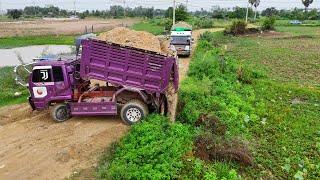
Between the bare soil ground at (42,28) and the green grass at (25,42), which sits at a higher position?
the bare soil ground at (42,28)

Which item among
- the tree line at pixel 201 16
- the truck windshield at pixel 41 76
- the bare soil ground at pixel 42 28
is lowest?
the truck windshield at pixel 41 76

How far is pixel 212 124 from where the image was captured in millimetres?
13750

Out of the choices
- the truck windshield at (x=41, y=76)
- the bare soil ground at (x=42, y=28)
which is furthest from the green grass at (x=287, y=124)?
the bare soil ground at (x=42, y=28)

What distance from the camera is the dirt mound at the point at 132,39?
45.6ft

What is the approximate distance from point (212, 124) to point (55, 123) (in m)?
5.70

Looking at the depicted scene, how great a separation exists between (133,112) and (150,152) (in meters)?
3.85

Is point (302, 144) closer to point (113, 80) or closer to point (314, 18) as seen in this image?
point (113, 80)

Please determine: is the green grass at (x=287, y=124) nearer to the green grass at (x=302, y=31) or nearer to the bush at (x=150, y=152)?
the bush at (x=150, y=152)

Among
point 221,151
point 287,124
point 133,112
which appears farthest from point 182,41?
point 221,151

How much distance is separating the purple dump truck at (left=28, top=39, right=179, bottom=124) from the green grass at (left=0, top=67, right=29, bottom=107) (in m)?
4.53

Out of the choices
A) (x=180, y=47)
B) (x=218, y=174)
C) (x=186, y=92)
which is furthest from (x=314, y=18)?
(x=218, y=174)

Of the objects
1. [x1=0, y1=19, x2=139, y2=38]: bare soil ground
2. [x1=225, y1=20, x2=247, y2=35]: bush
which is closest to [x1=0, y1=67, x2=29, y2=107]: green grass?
[x1=0, y1=19, x2=139, y2=38]: bare soil ground

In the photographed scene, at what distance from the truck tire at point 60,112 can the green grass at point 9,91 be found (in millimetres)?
4522

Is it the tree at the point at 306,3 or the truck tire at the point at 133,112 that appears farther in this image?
the tree at the point at 306,3
